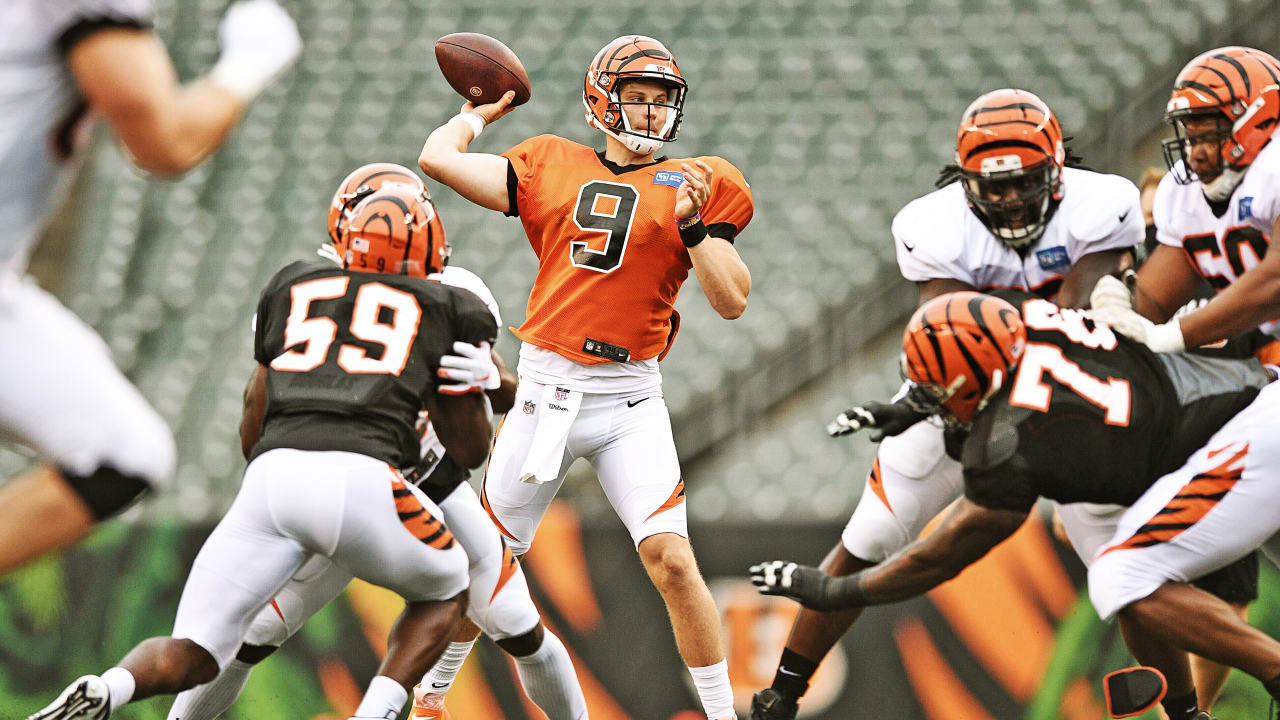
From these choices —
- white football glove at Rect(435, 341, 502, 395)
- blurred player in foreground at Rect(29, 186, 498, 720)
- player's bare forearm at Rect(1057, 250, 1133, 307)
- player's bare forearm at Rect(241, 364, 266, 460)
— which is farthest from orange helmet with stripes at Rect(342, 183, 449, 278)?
player's bare forearm at Rect(1057, 250, 1133, 307)

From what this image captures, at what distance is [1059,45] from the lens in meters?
8.20

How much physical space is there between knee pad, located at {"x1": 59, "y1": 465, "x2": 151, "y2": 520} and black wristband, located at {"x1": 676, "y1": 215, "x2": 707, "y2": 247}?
5.91 ft

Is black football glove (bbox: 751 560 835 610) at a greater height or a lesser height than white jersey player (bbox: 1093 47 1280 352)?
lesser

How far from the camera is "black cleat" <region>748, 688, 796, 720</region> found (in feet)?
13.8

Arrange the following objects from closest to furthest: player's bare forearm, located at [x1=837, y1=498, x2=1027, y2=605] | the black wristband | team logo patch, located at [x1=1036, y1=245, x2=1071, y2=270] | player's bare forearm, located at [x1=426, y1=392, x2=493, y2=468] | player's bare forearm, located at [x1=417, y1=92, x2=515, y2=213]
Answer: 1. player's bare forearm, located at [x1=426, y1=392, x2=493, y2=468]
2. player's bare forearm, located at [x1=837, y1=498, x2=1027, y2=605]
3. the black wristband
4. team logo patch, located at [x1=1036, y1=245, x2=1071, y2=270]
5. player's bare forearm, located at [x1=417, y1=92, x2=515, y2=213]

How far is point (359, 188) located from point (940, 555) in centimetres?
182

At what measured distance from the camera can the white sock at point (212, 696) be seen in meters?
3.78

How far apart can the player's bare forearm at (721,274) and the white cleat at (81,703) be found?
1873mm

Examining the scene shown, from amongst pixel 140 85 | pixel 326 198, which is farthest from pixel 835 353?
pixel 140 85

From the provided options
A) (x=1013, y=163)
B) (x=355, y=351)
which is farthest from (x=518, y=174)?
(x=1013, y=163)

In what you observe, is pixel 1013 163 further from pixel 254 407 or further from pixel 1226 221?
pixel 254 407

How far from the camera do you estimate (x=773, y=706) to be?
165 inches

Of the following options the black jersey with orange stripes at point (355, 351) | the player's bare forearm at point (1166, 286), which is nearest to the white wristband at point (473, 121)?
the black jersey with orange stripes at point (355, 351)

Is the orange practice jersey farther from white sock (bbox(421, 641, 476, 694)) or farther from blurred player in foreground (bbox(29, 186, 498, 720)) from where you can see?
white sock (bbox(421, 641, 476, 694))
